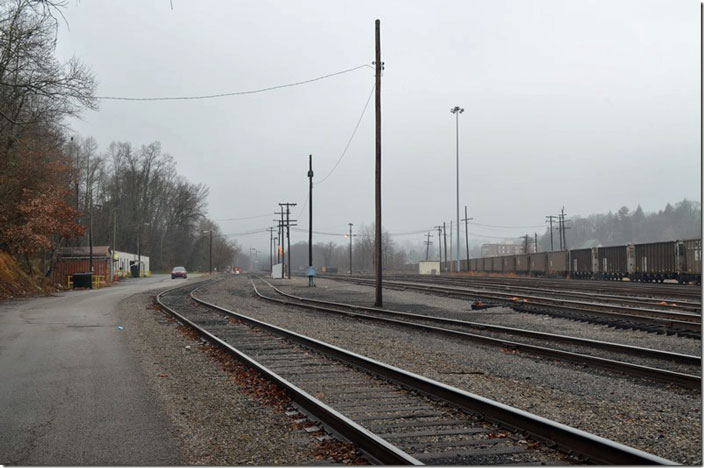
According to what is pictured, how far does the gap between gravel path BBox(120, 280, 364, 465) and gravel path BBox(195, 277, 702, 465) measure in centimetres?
246

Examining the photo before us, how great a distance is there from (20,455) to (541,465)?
4329 millimetres

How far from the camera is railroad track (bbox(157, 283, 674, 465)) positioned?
188 inches

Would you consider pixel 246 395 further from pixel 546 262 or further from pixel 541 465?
pixel 546 262

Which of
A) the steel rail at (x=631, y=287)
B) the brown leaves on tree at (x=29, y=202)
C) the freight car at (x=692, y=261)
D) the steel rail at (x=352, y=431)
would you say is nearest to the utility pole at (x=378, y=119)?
the steel rail at (x=631, y=287)

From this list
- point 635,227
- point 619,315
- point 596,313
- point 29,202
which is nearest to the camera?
point 619,315

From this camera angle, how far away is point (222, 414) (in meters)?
6.53

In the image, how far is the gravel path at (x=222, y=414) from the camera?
5117 mm

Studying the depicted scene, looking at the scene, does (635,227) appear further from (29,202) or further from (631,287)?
(29,202)

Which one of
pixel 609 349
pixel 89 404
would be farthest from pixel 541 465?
pixel 609 349

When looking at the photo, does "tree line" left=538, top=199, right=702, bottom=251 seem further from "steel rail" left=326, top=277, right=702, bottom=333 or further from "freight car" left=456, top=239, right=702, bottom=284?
"steel rail" left=326, top=277, right=702, bottom=333

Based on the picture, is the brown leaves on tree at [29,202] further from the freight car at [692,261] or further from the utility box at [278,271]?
the freight car at [692,261]

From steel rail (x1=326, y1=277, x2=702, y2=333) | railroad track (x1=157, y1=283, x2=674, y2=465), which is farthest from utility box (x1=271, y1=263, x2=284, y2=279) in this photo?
railroad track (x1=157, y1=283, x2=674, y2=465)

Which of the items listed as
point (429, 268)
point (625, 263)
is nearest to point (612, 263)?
point (625, 263)

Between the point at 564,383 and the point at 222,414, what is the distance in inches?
175
